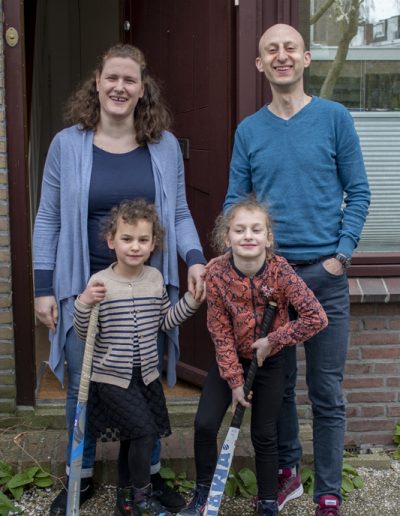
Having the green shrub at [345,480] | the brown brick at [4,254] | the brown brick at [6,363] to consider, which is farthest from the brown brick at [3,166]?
the green shrub at [345,480]

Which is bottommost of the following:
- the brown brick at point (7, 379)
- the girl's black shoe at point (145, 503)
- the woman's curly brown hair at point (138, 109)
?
the girl's black shoe at point (145, 503)

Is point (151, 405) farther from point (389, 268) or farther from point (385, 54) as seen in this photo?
point (385, 54)

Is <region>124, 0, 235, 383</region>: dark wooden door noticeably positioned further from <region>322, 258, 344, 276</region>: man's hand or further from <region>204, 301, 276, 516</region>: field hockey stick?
<region>204, 301, 276, 516</region>: field hockey stick

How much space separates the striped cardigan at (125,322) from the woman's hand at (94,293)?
0.03 m

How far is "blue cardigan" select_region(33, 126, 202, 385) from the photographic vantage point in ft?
10.1

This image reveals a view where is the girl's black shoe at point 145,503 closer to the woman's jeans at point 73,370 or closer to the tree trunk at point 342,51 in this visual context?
the woman's jeans at point 73,370

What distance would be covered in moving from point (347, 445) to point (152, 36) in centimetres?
255

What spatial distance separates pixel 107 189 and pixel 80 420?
900mm

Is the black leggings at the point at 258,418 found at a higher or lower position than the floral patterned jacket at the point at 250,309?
lower

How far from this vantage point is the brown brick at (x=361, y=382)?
4035mm

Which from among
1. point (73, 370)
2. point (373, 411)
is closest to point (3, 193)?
point (73, 370)

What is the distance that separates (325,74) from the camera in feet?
13.0

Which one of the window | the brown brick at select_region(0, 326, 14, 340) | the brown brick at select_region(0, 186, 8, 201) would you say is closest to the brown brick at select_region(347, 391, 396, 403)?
the window

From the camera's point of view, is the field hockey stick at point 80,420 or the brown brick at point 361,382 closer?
the field hockey stick at point 80,420
